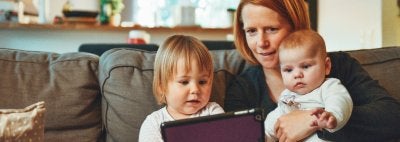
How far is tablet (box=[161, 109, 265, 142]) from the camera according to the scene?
1048 millimetres

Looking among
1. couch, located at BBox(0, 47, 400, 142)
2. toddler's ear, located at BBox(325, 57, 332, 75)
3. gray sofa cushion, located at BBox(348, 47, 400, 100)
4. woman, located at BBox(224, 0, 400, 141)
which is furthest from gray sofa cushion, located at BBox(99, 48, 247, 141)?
gray sofa cushion, located at BBox(348, 47, 400, 100)

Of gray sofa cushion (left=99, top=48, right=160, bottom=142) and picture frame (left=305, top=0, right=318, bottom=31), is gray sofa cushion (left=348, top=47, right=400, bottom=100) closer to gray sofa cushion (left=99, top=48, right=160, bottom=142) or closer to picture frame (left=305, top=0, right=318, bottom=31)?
gray sofa cushion (left=99, top=48, right=160, bottom=142)

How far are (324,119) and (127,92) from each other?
0.64 m

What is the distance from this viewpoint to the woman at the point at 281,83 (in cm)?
129

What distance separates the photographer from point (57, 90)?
1.48 m

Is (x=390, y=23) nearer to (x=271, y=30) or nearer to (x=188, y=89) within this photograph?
(x=271, y=30)

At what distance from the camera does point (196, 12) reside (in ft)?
13.0

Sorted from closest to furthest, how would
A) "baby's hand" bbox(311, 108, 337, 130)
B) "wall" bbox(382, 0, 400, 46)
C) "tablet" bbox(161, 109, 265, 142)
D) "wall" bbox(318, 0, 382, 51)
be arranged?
"tablet" bbox(161, 109, 265, 142)
"baby's hand" bbox(311, 108, 337, 130)
"wall" bbox(382, 0, 400, 46)
"wall" bbox(318, 0, 382, 51)

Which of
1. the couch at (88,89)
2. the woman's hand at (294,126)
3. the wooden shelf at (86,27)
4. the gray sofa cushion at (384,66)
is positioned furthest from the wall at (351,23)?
the woman's hand at (294,126)

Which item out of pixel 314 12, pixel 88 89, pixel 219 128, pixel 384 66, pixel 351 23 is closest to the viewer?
pixel 219 128

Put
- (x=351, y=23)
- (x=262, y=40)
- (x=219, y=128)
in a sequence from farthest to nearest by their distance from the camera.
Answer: (x=351, y=23) < (x=262, y=40) < (x=219, y=128)

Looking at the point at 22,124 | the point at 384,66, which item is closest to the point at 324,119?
the point at 384,66

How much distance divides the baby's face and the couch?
309 mm

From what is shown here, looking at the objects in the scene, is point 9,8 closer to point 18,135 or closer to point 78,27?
point 78,27
